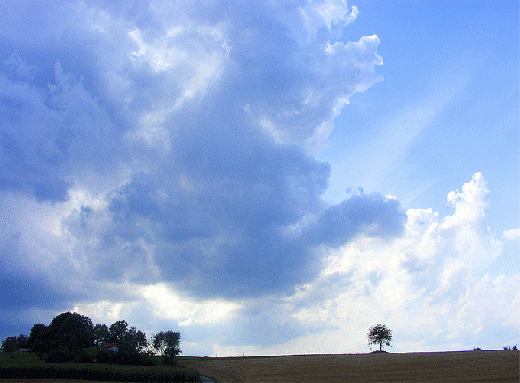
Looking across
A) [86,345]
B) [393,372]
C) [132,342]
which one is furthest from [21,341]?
[393,372]

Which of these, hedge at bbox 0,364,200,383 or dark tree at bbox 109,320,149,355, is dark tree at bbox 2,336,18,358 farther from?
hedge at bbox 0,364,200,383

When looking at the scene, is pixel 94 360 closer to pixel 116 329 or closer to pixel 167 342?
pixel 167 342

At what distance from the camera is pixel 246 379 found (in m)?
70.4

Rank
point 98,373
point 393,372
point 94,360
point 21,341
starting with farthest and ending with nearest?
1. point 21,341
2. point 94,360
3. point 393,372
4. point 98,373

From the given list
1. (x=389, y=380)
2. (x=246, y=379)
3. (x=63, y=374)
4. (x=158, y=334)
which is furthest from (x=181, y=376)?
(x=158, y=334)

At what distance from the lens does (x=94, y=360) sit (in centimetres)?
8756

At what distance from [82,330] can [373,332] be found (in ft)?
319

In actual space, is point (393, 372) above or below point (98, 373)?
below

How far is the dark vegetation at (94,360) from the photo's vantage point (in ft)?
217

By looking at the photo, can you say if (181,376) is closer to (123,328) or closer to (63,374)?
(63,374)

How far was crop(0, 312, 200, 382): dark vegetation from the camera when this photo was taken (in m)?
66.0

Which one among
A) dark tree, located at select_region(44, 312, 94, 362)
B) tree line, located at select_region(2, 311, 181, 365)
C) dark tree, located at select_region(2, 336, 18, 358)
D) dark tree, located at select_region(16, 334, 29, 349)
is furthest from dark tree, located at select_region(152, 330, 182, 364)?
dark tree, located at select_region(16, 334, 29, 349)

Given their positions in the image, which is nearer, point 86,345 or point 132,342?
point 132,342

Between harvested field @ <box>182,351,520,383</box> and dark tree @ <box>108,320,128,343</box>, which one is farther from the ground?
dark tree @ <box>108,320,128,343</box>
